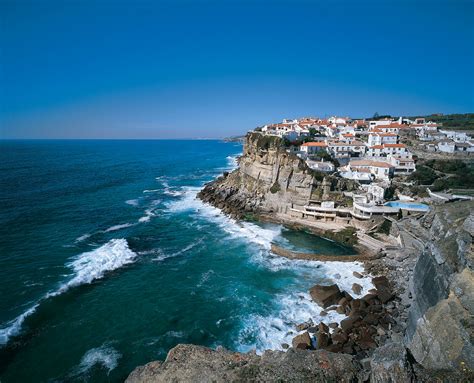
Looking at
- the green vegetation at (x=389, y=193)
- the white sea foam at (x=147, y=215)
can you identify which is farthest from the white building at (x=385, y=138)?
the white sea foam at (x=147, y=215)

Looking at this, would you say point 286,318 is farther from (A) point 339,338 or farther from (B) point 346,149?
(B) point 346,149

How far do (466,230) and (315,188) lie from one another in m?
27.9

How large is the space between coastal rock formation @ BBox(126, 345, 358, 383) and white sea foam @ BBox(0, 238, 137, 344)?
47.6 feet

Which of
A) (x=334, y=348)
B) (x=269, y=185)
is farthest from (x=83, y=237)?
(x=334, y=348)

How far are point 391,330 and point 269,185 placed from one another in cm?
3322

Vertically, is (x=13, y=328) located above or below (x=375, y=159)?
below

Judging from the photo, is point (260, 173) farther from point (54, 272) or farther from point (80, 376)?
point (80, 376)

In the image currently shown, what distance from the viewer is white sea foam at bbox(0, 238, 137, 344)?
1981 cm

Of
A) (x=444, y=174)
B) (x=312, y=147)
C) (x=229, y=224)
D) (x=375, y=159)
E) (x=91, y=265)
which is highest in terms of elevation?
(x=312, y=147)

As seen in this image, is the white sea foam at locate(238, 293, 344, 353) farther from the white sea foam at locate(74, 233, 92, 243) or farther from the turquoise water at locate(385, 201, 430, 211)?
the white sea foam at locate(74, 233, 92, 243)

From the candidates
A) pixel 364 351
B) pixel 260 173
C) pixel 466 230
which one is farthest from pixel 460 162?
pixel 364 351

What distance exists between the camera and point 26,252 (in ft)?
97.6

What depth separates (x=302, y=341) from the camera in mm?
18234

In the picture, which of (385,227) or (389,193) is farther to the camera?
(389,193)
